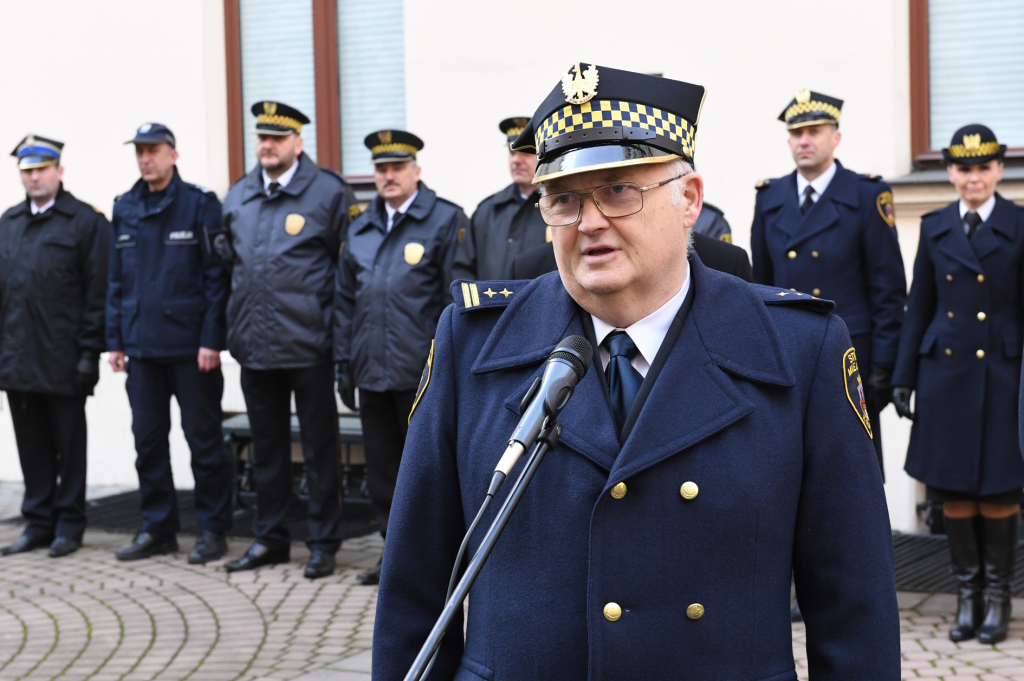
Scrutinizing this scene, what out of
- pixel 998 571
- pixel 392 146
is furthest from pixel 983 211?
pixel 392 146

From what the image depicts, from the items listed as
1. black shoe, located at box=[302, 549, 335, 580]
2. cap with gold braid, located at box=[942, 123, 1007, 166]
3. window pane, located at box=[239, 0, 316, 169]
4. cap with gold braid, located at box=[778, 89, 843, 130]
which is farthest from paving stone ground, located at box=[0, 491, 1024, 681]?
window pane, located at box=[239, 0, 316, 169]

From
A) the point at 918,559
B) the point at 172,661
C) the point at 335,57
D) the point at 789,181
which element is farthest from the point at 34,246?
the point at 918,559

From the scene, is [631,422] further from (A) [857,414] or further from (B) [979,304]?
(B) [979,304]

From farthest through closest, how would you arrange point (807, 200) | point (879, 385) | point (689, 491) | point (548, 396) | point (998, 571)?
point (807, 200) → point (879, 385) → point (998, 571) → point (689, 491) → point (548, 396)

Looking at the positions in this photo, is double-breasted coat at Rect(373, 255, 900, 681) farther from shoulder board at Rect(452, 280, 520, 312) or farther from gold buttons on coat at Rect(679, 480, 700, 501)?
shoulder board at Rect(452, 280, 520, 312)

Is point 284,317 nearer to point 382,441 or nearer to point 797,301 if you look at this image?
point 382,441

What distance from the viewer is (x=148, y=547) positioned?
8000 mm

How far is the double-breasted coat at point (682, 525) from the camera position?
212cm

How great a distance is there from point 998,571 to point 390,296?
3417 millimetres

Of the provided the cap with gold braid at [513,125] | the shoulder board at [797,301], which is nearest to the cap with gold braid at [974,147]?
the cap with gold braid at [513,125]

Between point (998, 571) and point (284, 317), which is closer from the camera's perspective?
point (998, 571)

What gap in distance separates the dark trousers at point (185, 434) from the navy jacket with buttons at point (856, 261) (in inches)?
144

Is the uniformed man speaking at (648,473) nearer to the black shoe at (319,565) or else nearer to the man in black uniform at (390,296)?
the man in black uniform at (390,296)

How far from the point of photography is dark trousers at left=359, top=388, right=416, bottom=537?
24.0 feet
